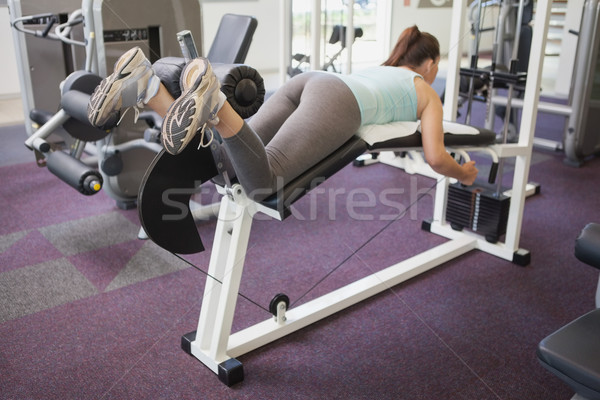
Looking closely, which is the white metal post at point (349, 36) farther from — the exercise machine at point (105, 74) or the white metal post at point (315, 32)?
the exercise machine at point (105, 74)

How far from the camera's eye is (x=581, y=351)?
1.12 metres

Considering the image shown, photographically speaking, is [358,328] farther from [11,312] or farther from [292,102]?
[11,312]

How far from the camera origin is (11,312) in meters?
1.93

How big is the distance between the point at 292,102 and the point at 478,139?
71cm

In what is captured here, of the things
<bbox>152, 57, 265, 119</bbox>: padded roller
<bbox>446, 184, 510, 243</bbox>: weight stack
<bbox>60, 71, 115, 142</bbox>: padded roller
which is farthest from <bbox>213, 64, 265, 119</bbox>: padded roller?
<bbox>446, 184, 510, 243</bbox>: weight stack

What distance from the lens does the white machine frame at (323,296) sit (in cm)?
160

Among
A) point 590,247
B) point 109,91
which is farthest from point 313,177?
point 590,247

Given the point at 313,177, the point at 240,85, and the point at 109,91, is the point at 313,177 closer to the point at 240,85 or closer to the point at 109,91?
the point at 240,85

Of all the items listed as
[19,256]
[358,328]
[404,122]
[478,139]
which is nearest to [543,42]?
[478,139]

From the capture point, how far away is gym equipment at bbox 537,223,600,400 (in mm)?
1077

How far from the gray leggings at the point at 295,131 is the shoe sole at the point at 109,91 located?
28 centimetres

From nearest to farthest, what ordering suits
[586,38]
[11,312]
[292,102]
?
[292,102]
[11,312]
[586,38]

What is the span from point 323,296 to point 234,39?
1208 mm

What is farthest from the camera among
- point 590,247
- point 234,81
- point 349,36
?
point 349,36
